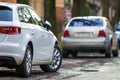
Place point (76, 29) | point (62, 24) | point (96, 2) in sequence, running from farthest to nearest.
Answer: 1. point (96, 2)
2. point (62, 24)
3. point (76, 29)

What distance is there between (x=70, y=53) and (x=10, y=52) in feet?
35.9

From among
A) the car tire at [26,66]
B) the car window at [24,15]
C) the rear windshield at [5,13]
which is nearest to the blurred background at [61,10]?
the car window at [24,15]

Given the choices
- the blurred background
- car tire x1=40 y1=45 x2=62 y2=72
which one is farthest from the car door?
the blurred background

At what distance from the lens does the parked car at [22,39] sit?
12.7 meters

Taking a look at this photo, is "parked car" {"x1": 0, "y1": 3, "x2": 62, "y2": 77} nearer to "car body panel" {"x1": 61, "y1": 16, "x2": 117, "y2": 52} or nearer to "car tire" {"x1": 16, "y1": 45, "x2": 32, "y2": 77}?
"car tire" {"x1": 16, "y1": 45, "x2": 32, "y2": 77}

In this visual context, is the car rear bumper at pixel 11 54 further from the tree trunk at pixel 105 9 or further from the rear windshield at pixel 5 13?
the tree trunk at pixel 105 9

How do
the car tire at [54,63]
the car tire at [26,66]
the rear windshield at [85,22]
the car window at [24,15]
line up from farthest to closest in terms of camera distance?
the rear windshield at [85,22]
the car tire at [54,63]
the car window at [24,15]
the car tire at [26,66]

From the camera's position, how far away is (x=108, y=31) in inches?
905

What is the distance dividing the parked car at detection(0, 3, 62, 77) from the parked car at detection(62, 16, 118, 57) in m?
7.38

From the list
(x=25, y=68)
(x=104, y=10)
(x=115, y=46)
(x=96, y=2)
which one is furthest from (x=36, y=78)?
(x=96, y=2)

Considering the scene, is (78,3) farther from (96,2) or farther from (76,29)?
(96,2)

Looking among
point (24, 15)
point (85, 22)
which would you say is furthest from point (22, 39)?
point (85, 22)

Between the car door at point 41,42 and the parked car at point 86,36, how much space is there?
7.33m

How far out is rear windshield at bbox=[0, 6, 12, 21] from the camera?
13.0m
